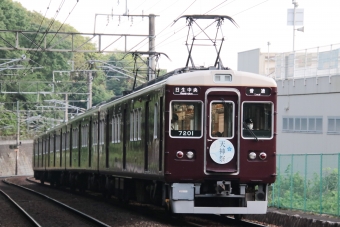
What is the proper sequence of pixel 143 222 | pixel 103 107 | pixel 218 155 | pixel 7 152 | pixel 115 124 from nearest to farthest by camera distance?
pixel 218 155 → pixel 143 222 → pixel 115 124 → pixel 103 107 → pixel 7 152

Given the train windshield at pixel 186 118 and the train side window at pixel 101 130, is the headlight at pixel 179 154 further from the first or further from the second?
the train side window at pixel 101 130

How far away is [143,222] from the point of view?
1580 cm

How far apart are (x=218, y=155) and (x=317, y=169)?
4179 mm

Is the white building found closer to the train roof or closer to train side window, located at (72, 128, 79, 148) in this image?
train side window, located at (72, 128, 79, 148)

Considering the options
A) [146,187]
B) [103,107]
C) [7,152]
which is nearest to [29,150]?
[7,152]

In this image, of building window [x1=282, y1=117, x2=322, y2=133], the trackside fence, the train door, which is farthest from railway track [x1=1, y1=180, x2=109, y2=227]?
building window [x1=282, y1=117, x2=322, y2=133]

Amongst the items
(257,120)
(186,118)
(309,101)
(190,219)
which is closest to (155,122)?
(186,118)

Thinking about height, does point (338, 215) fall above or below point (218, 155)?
below

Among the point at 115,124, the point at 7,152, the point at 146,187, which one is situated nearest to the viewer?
the point at 146,187

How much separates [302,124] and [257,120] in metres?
17.1

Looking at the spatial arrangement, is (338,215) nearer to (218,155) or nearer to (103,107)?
(218,155)

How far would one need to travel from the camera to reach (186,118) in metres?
14.7

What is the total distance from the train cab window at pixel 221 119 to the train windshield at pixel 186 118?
242 mm

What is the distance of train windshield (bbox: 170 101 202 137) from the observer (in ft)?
47.9
